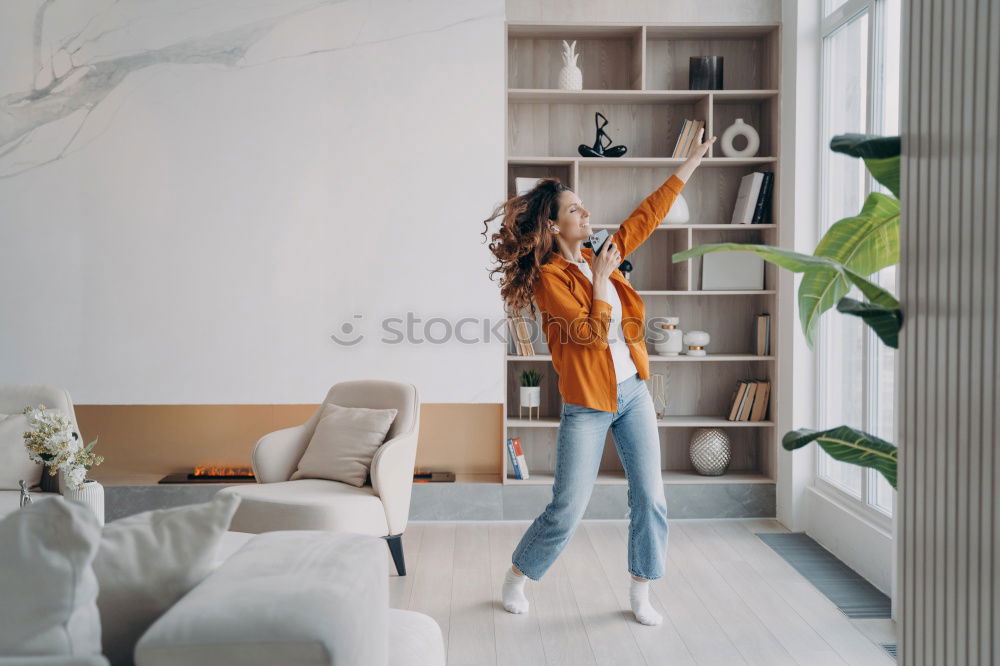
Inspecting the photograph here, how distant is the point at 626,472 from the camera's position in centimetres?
290

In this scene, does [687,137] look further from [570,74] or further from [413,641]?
[413,641]

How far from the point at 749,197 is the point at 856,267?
2.95 meters

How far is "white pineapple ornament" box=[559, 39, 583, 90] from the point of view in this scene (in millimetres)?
4340

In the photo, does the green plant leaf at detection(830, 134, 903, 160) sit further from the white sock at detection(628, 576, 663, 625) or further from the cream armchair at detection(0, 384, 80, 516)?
the cream armchair at detection(0, 384, 80, 516)

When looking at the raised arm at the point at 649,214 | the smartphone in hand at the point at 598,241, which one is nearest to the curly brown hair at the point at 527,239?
the smartphone in hand at the point at 598,241

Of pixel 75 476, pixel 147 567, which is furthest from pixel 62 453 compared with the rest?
pixel 147 567

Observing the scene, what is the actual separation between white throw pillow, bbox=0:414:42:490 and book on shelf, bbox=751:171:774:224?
357 cm

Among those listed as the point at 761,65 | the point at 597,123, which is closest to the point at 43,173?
the point at 597,123

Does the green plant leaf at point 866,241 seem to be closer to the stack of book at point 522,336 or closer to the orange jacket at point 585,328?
the orange jacket at point 585,328

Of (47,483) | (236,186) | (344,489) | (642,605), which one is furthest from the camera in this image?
(236,186)

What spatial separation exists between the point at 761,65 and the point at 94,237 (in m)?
3.65

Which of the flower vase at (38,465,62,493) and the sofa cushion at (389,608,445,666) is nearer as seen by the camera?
the sofa cushion at (389,608,445,666)

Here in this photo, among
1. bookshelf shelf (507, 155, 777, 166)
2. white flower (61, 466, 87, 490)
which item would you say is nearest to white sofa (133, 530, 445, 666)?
white flower (61, 466, 87, 490)

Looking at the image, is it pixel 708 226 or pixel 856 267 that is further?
pixel 708 226
